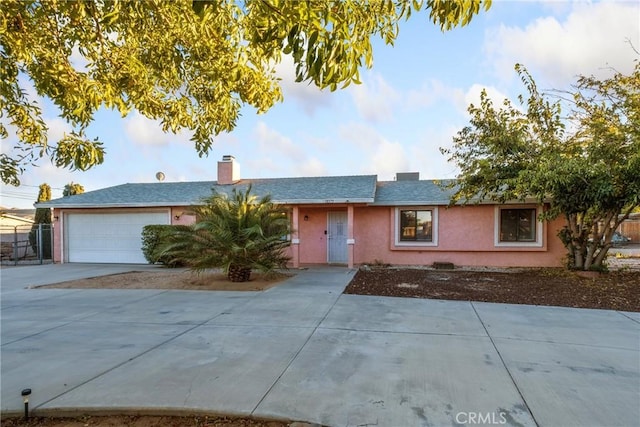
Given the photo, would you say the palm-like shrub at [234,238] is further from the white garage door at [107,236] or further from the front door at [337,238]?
the white garage door at [107,236]

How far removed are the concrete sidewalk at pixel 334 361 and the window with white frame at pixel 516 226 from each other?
6581 mm

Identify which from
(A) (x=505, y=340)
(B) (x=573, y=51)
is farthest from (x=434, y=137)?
(A) (x=505, y=340)

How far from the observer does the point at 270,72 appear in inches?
189

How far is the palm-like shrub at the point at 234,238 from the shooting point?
9.76m

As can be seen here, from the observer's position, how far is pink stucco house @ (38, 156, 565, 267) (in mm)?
13234

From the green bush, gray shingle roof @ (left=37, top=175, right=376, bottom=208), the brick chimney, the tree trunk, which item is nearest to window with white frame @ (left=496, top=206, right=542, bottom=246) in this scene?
gray shingle roof @ (left=37, top=175, right=376, bottom=208)

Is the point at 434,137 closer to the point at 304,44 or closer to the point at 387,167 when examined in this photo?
the point at 387,167

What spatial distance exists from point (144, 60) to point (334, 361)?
4339 mm

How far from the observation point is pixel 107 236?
15828mm

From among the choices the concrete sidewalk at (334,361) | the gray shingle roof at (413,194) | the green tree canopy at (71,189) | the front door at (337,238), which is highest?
the green tree canopy at (71,189)

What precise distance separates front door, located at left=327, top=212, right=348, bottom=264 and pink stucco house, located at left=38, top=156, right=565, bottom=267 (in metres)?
0.04

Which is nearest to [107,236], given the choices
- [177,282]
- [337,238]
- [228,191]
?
[228,191]

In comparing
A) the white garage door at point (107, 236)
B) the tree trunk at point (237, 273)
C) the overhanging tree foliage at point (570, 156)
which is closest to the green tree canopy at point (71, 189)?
the white garage door at point (107, 236)

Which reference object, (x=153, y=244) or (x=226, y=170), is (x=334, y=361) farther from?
(x=226, y=170)
